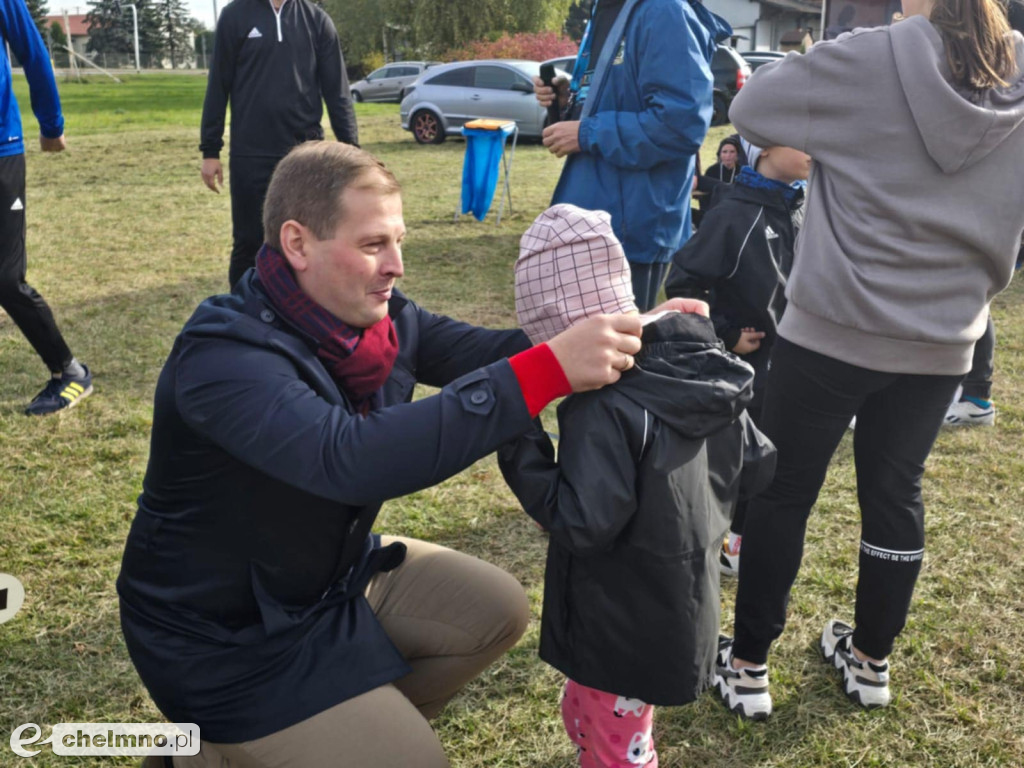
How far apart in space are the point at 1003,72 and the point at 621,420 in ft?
3.78

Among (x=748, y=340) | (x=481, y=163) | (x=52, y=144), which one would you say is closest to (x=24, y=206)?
(x=52, y=144)

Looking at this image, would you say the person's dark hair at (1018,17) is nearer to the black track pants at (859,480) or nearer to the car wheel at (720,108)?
the black track pants at (859,480)

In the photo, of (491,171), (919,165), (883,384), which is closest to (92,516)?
(883,384)

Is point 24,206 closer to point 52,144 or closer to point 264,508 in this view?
point 52,144

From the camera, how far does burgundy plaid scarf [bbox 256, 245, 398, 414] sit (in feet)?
5.62

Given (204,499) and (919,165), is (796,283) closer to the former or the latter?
(919,165)

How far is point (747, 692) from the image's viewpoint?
2.57 meters

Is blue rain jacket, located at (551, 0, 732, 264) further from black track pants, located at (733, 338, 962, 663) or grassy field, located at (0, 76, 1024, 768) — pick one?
grassy field, located at (0, 76, 1024, 768)

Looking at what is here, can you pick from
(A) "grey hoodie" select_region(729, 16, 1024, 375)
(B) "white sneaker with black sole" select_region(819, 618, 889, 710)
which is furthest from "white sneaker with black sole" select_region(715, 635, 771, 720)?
(A) "grey hoodie" select_region(729, 16, 1024, 375)

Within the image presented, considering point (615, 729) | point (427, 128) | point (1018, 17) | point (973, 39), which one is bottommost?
point (615, 729)

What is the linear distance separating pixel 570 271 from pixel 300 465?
62cm

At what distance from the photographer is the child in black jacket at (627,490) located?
1.73 metres

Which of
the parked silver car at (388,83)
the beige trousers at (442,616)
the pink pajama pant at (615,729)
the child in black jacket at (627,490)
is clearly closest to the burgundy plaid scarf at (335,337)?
the child in black jacket at (627,490)

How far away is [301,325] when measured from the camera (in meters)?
1.72
